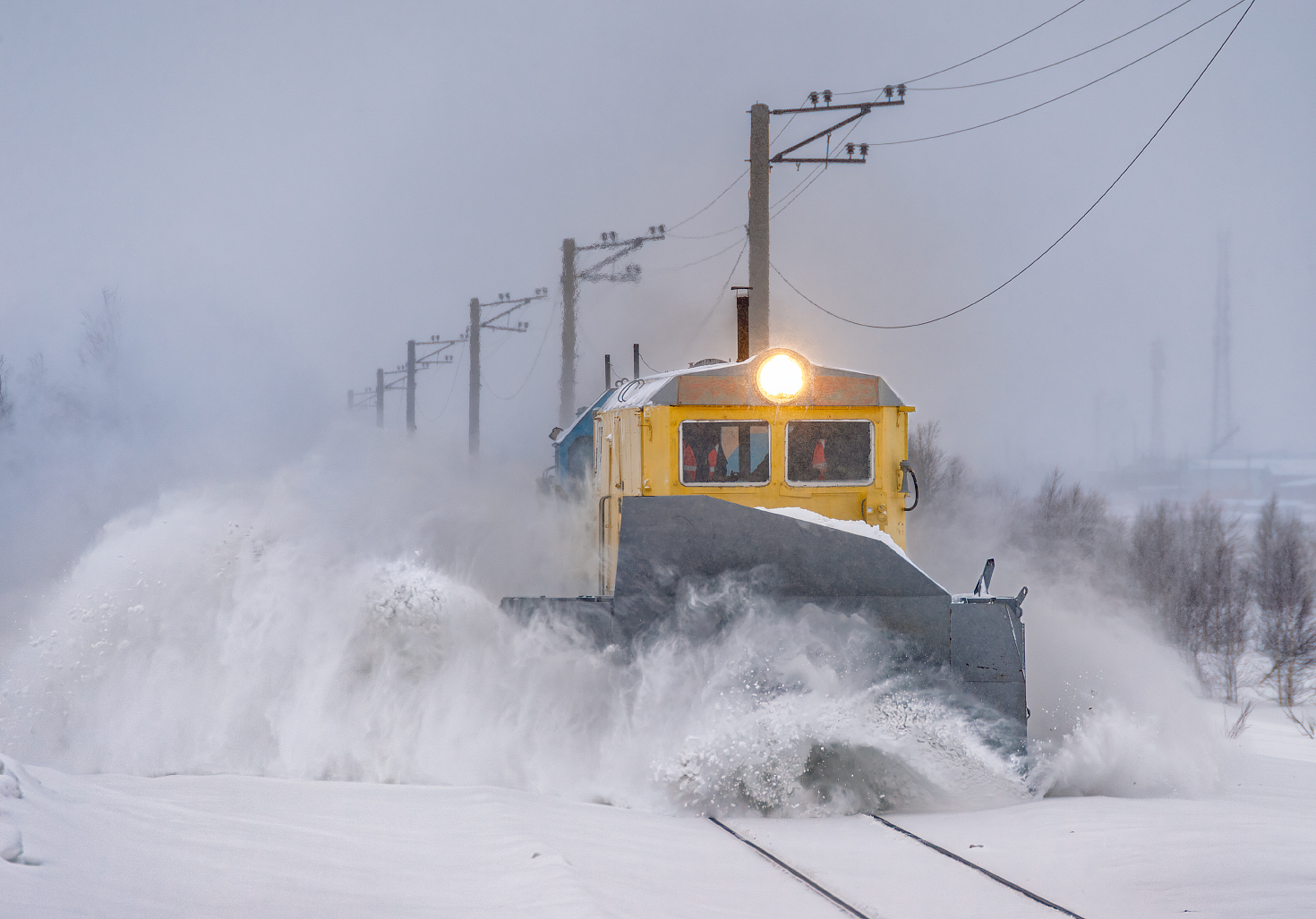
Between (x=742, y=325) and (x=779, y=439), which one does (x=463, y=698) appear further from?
(x=742, y=325)

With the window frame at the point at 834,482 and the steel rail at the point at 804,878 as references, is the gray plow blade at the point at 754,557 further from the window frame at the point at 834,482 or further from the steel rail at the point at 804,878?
Result: the steel rail at the point at 804,878

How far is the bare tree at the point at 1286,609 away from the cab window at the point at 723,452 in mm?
13934

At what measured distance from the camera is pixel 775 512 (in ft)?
22.1

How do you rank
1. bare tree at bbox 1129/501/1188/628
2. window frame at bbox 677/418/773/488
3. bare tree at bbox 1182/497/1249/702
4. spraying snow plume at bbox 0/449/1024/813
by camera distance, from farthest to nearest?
bare tree at bbox 1129/501/1188/628 → bare tree at bbox 1182/497/1249/702 → window frame at bbox 677/418/773/488 → spraying snow plume at bbox 0/449/1024/813

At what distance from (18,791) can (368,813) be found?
1908 millimetres

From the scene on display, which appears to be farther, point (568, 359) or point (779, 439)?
point (568, 359)

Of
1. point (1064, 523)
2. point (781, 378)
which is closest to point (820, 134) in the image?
point (781, 378)

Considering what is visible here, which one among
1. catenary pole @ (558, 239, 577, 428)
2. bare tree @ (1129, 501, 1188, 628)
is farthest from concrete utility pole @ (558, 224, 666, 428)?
bare tree @ (1129, 501, 1188, 628)

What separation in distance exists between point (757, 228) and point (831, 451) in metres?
7.44

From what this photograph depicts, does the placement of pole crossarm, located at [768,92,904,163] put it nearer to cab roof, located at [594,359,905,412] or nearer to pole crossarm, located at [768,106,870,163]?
pole crossarm, located at [768,106,870,163]

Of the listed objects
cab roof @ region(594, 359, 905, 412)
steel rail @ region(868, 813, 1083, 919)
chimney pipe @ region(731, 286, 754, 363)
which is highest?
chimney pipe @ region(731, 286, 754, 363)

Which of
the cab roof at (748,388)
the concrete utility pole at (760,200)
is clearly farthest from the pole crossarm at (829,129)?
the cab roof at (748,388)

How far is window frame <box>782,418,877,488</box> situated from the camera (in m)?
8.04

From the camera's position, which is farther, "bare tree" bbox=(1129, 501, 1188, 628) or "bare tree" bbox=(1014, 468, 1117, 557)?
"bare tree" bbox=(1014, 468, 1117, 557)
